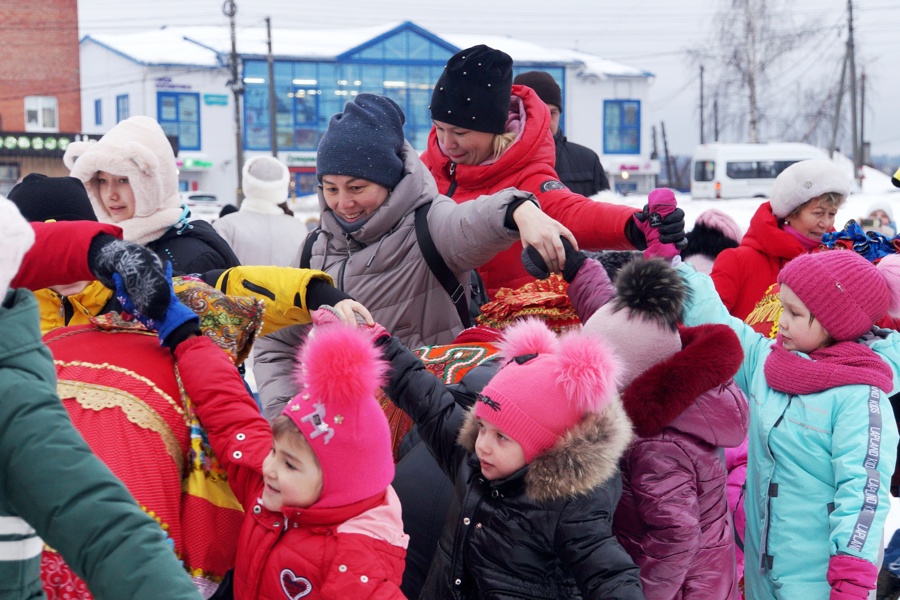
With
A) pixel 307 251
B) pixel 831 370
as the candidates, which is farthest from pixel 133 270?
pixel 831 370

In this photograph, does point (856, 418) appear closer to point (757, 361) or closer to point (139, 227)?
point (757, 361)

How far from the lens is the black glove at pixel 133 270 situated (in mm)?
1886

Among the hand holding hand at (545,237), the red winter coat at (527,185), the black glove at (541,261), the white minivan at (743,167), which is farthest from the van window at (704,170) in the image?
the hand holding hand at (545,237)

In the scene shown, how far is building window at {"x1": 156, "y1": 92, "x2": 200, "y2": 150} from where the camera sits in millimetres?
39250

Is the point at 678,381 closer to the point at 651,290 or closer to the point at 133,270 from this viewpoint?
the point at 651,290

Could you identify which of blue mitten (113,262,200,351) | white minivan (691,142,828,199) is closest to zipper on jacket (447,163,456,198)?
blue mitten (113,262,200,351)

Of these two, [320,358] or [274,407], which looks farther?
[274,407]

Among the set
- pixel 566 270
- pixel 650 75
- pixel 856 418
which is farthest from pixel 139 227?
pixel 650 75

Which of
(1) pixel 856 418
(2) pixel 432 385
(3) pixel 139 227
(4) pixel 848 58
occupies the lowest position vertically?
(1) pixel 856 418

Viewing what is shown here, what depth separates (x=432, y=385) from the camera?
8.19 feet

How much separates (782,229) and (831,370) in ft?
5.82

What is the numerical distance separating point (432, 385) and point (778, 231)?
260 cm

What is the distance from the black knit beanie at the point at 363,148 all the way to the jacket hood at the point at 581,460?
102cm

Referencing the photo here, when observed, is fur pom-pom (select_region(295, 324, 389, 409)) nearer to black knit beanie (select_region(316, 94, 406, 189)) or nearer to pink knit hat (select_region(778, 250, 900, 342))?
black knit beanie (select_region(316, 94, 406, 189))
